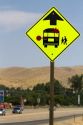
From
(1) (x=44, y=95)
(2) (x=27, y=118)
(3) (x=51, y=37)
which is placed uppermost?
(1) (x=44, y=95)

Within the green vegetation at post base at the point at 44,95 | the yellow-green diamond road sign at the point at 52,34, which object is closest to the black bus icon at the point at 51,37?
the yellow-green diamond road sign at the point at 52,34

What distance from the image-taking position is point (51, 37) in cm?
1036

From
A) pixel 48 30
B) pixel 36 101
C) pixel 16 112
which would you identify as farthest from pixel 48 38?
pixel 36 101

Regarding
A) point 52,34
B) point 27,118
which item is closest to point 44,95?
point 27,118

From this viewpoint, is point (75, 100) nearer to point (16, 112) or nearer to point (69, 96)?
point (69, 96)

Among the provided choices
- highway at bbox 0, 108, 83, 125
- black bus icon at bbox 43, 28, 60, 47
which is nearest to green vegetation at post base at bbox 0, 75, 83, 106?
highway at bbox 0, 108, 83, 125

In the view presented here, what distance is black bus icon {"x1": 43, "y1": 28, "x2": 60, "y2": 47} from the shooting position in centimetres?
1037

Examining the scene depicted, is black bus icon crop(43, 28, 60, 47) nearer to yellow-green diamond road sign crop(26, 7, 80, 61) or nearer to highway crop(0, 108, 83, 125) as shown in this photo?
yellow-green diamond road sign crop(26, 7, 80, 61)

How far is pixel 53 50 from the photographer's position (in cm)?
1052

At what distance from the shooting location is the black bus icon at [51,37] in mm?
10367

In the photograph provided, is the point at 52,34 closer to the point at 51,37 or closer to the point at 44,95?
the point at 51,37

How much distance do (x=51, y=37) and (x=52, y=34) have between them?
6cm

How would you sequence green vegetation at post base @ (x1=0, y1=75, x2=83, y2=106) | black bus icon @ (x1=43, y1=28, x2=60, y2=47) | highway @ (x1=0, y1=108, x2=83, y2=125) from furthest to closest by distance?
green vegetation at post base @ (x1=0, y1=75, x2=83, y2=106), highway @ (x1=0, y1=108, x2=83, y2=125), black bus icon @ (x1=43, y1=28, x2=60, y2=47)

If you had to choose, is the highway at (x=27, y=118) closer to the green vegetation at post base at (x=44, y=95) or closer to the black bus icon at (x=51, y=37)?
the green vegetation at post base at (x=44, y=95)
